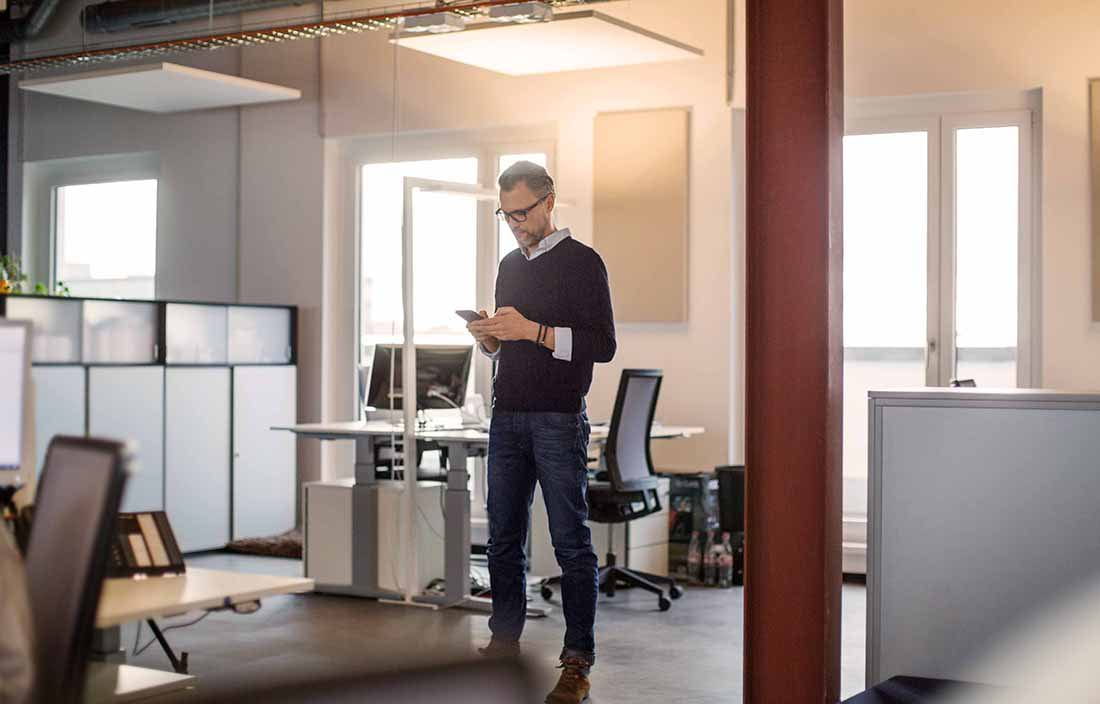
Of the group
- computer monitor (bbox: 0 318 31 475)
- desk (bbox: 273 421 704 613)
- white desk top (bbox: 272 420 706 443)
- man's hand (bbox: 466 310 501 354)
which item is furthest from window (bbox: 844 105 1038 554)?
computer monitor (bbox: 0 318 31 475)

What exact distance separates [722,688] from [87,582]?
146 inches

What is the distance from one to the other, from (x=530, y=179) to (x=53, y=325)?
4.27 meters

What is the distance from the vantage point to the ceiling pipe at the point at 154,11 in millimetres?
9750

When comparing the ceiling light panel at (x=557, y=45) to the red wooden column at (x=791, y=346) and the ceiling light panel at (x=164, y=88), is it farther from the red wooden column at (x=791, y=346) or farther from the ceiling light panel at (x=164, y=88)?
the red wooden column at (x=791, y=346)

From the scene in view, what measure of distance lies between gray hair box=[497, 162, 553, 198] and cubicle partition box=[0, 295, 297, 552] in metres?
3.75

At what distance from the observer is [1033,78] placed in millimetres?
7469

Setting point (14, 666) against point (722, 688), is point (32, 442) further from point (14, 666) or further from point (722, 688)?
point (722, 688)

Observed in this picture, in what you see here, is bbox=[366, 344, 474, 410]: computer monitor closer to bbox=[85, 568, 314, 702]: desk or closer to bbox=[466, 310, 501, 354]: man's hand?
bbox=[466, 310, 501, 354]: man's hand

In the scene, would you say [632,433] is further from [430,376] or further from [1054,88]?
[1054,88]

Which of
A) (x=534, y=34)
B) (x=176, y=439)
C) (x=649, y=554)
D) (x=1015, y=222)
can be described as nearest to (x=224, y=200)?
(x=176, y=439)

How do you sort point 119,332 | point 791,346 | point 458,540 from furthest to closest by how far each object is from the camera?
point 119,332 → point 458,540 → point 791,346

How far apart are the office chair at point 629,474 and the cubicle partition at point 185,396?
9.03ft

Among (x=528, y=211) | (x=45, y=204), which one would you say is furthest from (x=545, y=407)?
(x=45, y=204)

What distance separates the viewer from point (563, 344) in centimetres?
463
